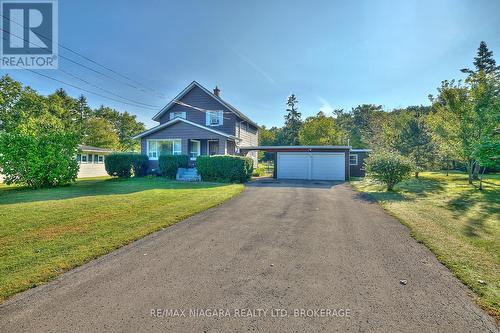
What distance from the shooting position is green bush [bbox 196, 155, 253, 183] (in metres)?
16.8

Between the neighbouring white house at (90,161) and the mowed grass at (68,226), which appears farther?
the neighbouring white house at (90,161)

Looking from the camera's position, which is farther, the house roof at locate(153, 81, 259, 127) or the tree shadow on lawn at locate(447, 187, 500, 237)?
the house roof at locate(153, 81, 259, 127)

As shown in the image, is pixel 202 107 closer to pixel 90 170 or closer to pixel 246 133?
pixel 246 133

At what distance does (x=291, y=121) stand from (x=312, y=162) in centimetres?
2913

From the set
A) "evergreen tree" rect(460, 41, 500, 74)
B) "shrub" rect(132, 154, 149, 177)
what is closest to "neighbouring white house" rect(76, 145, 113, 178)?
"shrub" rect(132, 154, 149, 177)

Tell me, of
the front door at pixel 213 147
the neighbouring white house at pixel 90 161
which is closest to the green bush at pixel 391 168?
the front door at pixel 213 147

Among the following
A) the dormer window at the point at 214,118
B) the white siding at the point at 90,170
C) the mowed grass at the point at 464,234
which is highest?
the dormer window at the point at 214,118

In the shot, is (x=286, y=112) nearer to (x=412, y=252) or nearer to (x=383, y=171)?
(x=383, y=171)

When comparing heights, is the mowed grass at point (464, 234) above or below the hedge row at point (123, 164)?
below

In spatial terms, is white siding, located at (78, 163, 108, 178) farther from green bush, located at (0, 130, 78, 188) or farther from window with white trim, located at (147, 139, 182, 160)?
green bush, located at (0, 130, 78, 188)

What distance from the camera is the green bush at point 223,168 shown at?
55.2ft

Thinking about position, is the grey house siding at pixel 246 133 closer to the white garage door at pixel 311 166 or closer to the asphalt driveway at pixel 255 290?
the white garage door at pixel 311 166

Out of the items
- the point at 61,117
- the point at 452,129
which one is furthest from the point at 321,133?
the point at 61,117

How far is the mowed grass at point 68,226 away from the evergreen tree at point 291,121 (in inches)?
1547
